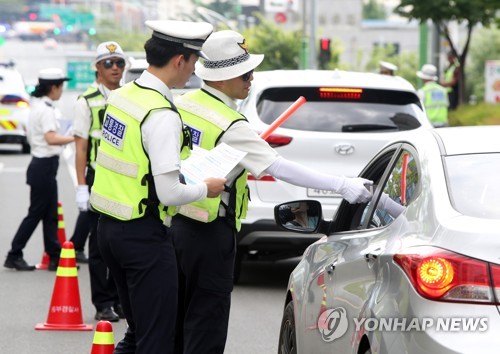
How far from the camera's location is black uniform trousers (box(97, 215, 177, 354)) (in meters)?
5.74

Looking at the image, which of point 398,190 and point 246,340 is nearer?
point 398,190

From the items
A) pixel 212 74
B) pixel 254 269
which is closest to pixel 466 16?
pixel 254 269

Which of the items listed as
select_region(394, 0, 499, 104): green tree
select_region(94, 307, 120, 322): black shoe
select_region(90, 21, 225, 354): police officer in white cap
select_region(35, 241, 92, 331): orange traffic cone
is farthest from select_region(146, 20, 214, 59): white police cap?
select_region(394, 0, 499, 104): green tree

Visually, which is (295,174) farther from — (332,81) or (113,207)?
(332,81)

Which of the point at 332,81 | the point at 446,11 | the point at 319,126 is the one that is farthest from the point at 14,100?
the point at 319,126

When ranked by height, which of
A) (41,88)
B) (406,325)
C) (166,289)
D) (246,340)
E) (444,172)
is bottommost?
(246,340)

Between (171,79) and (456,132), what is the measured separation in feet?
4.21

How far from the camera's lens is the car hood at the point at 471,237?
4148 millimetres

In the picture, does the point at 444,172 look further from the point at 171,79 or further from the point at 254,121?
the point at 254,121

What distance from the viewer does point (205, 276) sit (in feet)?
20.9

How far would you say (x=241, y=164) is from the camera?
630cm

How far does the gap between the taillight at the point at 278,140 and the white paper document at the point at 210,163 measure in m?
4.53

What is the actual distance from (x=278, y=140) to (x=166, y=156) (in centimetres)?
504

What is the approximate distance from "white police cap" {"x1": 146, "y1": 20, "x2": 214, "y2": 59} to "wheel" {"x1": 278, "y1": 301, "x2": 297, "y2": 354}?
4.64 feet
